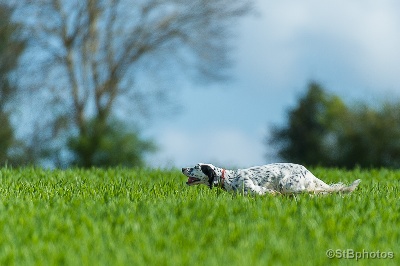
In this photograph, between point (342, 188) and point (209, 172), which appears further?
point (342, 188)

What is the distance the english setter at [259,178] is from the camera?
782 centimetres

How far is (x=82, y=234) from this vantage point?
5770 mm

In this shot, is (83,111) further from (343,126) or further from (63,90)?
(343,126)

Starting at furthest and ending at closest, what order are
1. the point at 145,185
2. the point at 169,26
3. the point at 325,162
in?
the point at 325,162, the point at 169,26, the point at 145,185

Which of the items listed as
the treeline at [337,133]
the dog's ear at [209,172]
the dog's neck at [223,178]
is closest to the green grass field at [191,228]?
the dog's neck at [223,178]

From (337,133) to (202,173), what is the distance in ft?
58.9

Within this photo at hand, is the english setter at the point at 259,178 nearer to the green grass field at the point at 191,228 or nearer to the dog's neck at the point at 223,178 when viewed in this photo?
the dog's neck at the point at 223,178

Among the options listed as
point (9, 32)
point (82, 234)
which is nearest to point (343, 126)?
point (9, 32)

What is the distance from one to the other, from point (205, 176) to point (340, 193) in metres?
1.71

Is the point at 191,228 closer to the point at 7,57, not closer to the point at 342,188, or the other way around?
the point at 342,188

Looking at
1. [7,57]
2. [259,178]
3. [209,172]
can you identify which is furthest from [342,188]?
[7,57]

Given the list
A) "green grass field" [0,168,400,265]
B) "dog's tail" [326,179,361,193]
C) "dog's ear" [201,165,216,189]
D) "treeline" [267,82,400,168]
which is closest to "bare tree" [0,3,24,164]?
"treeline" [267,82,400,168]

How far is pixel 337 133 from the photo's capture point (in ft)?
82.2

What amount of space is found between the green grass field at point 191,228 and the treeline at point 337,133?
15.1 metres
